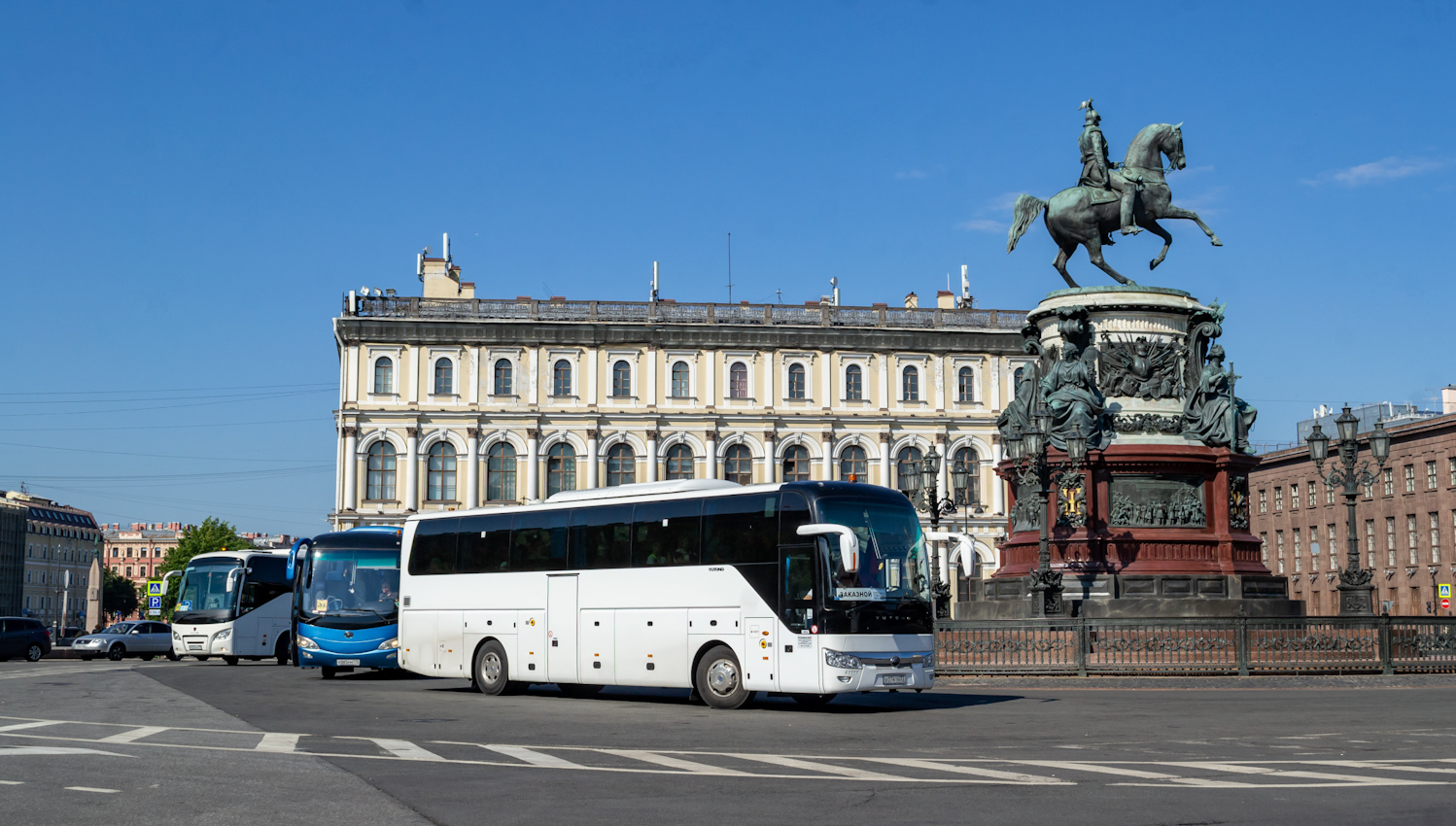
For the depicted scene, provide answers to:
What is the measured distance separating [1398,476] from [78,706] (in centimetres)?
6855

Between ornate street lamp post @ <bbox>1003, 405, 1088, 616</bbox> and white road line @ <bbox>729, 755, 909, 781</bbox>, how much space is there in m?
12.4

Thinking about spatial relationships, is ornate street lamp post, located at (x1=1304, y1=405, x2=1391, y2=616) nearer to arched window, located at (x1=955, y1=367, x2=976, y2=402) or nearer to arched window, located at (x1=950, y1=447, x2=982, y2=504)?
arched window, located at (x1=950, y1=447, x2=982, y2=504)

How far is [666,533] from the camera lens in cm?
2041

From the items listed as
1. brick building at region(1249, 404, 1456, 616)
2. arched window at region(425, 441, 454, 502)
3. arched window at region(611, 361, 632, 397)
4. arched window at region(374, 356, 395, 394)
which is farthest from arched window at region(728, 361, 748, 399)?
brick building at region(1249, 404, 1456, 616)

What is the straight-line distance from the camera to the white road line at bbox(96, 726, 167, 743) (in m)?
14.0

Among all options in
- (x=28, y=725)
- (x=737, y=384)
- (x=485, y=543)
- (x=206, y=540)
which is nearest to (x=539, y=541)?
(x=485, y=543)

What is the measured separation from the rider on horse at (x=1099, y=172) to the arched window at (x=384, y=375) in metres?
49.9

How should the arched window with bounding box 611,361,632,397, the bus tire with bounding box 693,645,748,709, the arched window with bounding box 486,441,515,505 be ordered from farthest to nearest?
the arched window with bounding box 611,361,632,397
the arched window with bounding box 486,441,515,505
the bus tire with bounding box 693,645,748,709

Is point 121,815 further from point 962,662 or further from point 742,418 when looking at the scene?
point 742,418

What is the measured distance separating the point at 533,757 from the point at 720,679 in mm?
7063

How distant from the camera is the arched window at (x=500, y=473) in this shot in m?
73.9

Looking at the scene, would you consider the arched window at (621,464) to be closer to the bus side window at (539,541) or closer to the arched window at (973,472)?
the arched window at (973,472)

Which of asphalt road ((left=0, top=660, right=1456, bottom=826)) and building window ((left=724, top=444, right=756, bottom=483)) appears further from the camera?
building window ((left=724, top=444, right=756, bottom=483))

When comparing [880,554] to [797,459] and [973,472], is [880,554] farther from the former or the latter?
[973,472]
